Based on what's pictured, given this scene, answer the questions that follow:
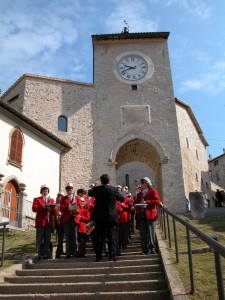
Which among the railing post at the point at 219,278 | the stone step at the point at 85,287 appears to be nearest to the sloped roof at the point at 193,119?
the stone step at the point at 85,287

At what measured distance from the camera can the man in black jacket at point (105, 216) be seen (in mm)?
6526

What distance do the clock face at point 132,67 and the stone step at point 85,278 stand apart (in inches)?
753

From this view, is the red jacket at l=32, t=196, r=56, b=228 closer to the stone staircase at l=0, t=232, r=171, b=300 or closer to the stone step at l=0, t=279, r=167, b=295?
the stone staircase at l=0, t=232, r=171, b=300

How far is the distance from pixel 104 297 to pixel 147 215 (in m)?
2.55

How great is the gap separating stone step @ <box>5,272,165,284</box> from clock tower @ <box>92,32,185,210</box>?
15.0 m

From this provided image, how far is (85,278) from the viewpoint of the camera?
5.81m

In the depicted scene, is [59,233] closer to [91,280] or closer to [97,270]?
[97,270]

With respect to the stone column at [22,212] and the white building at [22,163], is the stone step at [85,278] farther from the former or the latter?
the stone column at [22,212]

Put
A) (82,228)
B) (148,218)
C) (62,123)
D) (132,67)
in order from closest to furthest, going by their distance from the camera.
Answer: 1. (148,218)
2. (82,228)
3. (62,123)
4. (132,67)

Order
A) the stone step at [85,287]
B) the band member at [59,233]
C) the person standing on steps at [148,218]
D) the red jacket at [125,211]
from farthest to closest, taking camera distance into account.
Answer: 1. the red jacket at [125,211]
2. the band member at [59,233]
3. the person standing on steps at [148,218]
4. the stone step at [85,287]

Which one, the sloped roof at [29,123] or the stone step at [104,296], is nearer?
the stone step at [104,296]

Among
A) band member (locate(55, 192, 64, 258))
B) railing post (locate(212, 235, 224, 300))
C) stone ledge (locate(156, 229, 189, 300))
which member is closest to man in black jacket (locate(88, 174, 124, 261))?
stone ledge (locate(156, 229, 189, 300))

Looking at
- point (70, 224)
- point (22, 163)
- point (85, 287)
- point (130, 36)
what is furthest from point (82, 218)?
point (130, 36)

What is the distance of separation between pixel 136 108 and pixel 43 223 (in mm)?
15849
